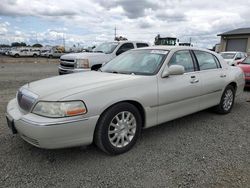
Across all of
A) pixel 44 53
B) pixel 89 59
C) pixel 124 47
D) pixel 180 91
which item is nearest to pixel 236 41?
pixel 44 53

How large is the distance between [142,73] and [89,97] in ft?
3.81

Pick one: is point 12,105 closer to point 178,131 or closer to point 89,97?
point 89,97

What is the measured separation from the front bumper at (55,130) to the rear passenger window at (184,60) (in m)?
1.89

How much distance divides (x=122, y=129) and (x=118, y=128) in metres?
0.08

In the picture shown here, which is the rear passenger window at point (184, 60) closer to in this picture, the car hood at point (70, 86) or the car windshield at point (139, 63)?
the car windshield at point (139, 63)

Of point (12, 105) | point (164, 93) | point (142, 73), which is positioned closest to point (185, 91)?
point (164, 93)

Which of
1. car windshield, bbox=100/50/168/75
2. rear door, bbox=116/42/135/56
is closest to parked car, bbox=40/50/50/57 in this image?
rear door, bbox=116/42/135/56

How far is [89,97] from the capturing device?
300 centimetres

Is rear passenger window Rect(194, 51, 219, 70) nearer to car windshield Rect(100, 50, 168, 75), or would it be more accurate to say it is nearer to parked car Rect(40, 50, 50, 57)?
car windshield Rect(100, 50, 168, 75)

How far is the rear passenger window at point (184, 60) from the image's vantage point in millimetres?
4171

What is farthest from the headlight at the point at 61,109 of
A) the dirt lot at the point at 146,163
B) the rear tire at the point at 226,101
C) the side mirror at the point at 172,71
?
the rear tire at the point at 226,101

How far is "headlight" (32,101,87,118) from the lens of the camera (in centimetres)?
288

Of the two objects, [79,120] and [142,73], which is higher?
[142,73]

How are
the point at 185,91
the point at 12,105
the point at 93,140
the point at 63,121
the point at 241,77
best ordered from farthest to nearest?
the point at 241,77, the point at 185,91, the point at 12,105, the point at 93,140, the point at 63,121
